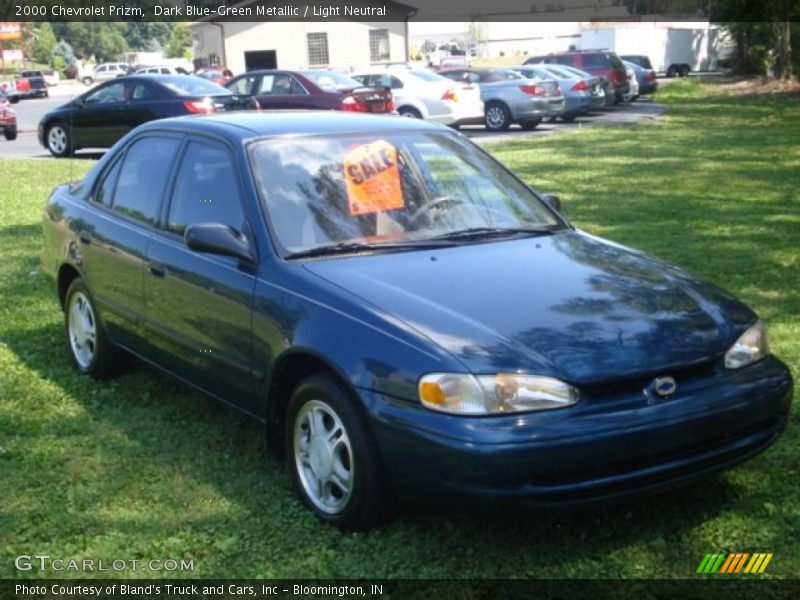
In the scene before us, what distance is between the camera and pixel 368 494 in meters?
3.98

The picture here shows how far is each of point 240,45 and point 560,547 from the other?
178ft

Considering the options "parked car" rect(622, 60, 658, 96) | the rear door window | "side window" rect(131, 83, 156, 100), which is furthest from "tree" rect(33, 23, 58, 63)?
"side window" rect(131, 83, 156, 100)

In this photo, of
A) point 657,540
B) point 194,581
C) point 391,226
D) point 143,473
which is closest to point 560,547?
point 657,540

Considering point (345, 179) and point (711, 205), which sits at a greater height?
point (345, 179)

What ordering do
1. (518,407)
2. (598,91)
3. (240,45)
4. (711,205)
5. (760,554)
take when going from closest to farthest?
(518,407) < (760,554) < (711,205) < (598,91) < (240,45)

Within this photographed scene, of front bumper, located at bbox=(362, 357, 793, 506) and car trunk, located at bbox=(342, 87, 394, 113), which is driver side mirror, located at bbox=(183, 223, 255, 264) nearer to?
front bumper, located at bbox=(362, 357, 793, 506)

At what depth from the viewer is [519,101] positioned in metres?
25.2

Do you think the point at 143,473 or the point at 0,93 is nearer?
the point at 143,473

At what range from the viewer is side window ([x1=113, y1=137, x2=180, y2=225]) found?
5562 millimetres

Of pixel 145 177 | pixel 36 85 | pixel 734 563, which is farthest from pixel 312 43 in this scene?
pixel 734 563

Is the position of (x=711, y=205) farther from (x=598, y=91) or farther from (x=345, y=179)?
(x=598, y=91)

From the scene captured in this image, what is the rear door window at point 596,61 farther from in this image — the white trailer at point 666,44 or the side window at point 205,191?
the side window at point 205,191

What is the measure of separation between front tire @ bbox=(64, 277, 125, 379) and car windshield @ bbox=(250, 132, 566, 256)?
68.3 inches

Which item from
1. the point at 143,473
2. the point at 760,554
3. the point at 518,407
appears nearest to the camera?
the point at 518,407
